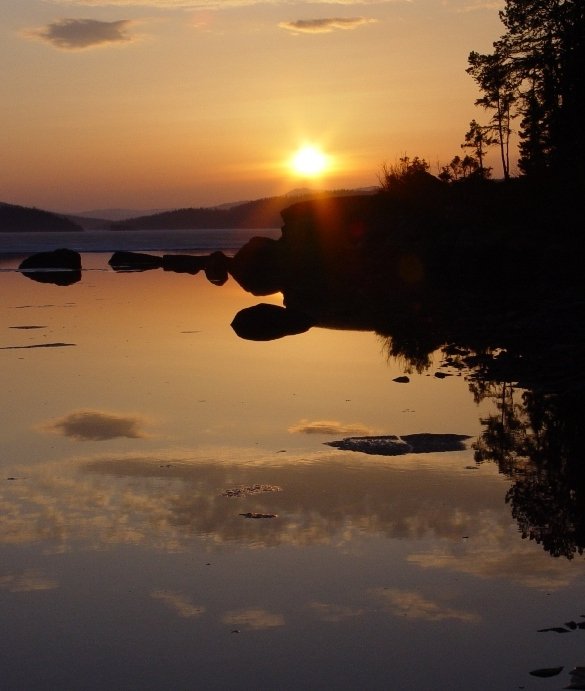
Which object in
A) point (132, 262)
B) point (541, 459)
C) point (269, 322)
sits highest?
point (132, 262)

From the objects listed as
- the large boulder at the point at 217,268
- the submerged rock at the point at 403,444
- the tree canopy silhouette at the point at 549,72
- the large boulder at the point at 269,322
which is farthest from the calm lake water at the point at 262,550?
the large boulder at the point at 217,268

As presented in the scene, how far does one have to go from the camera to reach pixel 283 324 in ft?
86.9

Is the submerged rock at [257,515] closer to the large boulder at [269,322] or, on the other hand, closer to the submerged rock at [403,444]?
the submerged rock at [403,444]

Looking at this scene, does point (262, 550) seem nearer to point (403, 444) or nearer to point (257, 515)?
point (257, 515)

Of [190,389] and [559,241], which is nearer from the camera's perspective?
[190,389]

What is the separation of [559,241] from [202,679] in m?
36.1

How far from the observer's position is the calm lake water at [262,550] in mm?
6691

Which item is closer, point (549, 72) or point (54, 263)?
point (549, 72)

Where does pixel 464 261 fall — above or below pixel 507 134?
below

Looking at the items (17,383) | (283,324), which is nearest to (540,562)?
(17,383)

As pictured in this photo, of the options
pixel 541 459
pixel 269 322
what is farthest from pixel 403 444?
pixel 269 322

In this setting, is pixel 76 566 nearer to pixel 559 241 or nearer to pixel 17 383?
pixel 17 383

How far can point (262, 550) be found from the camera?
29.1 feet

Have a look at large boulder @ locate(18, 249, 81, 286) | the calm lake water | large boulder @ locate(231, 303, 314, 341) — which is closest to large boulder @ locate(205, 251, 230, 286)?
large boulder @ locate(18, 249, 81, 286)
